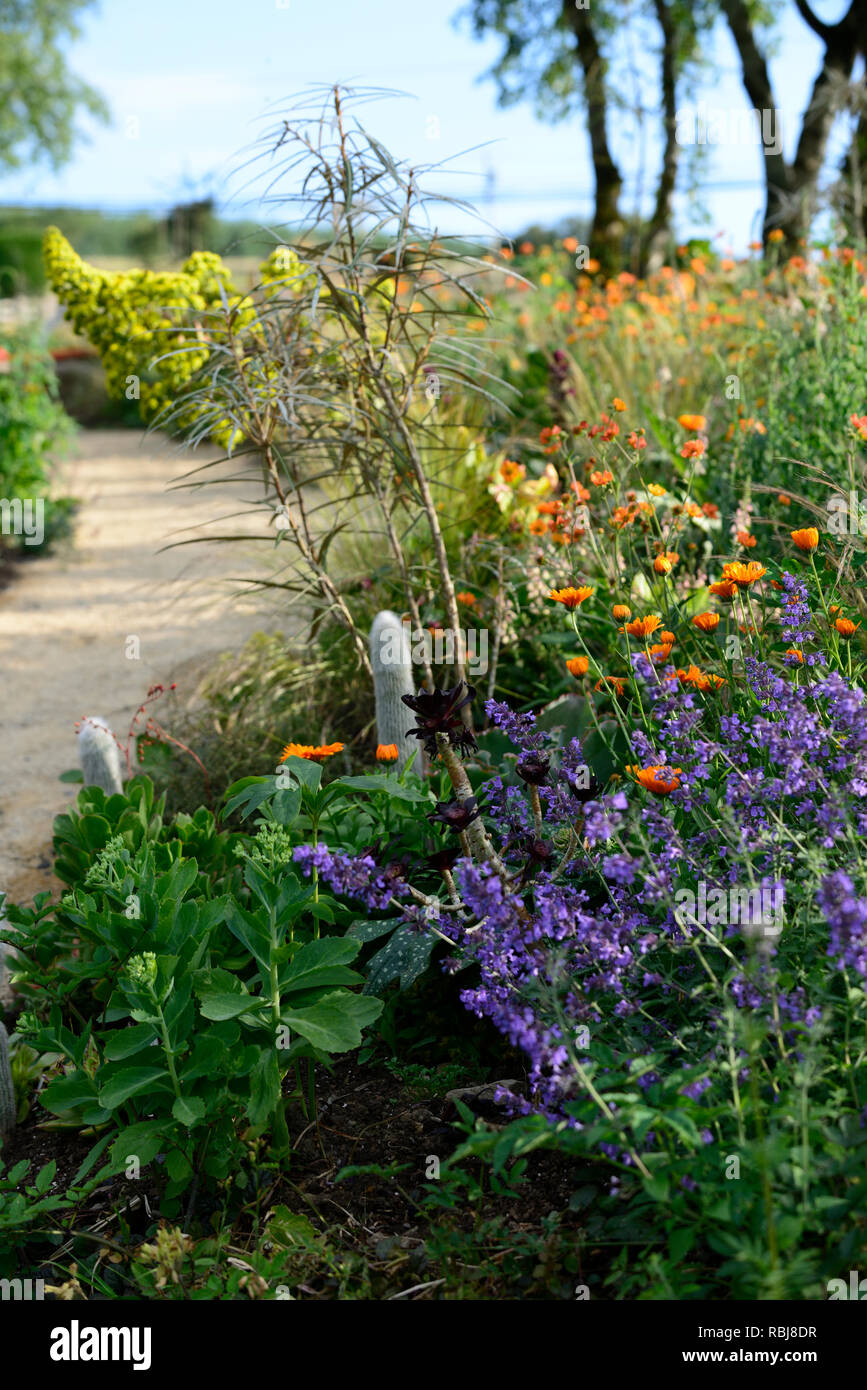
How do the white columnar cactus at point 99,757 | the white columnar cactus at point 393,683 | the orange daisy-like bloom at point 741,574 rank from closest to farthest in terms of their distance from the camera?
the orange daisy-like bloom at point 741,574 → the white columnar cactus at point 393,683 → the white columnar cactus at point 99,757

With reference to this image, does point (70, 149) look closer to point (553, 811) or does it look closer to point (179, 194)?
point (179, 194)

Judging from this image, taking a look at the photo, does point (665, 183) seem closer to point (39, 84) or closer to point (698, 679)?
point (698, 679)

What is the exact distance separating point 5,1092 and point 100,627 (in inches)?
161

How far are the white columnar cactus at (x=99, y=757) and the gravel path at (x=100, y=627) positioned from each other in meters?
0.57

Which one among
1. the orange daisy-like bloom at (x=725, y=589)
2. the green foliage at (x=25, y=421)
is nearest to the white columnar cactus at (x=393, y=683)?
the orange daisy-like bloom at (x=725, y=589)

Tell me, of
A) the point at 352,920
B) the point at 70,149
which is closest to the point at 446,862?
the point at 352,920

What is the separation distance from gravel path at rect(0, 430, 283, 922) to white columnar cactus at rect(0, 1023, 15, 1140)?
1150 millimetres

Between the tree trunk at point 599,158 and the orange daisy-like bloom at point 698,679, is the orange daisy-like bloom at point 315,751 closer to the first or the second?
the orange daisy-like bloom at point 698,679

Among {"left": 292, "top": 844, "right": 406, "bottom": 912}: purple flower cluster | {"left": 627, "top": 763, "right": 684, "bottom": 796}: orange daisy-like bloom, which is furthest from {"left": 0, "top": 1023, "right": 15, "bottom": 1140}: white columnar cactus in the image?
{"left": 627, "top": 763, "right": 684, "bottom": 796}: orange daisy-like bloom

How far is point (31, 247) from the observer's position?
20672 millimetres

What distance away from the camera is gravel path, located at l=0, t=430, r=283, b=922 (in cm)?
428

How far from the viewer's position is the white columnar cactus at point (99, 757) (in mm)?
3236

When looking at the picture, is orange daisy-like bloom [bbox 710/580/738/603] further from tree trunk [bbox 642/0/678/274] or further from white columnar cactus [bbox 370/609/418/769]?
tree trunk [bbox 642/0/678/274]
